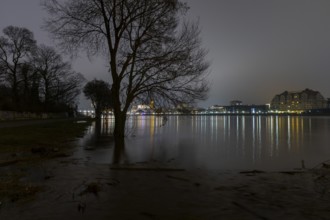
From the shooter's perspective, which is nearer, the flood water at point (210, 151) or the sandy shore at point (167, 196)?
the sandy shore at point (167, 196)

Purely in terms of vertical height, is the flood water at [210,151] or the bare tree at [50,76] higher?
the bare tree at [50,76]

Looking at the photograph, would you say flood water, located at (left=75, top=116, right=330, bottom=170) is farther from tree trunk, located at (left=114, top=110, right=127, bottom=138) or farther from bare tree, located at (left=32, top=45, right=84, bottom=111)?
bare tree, located at (left=32, top=45, right=84, bottom=111)

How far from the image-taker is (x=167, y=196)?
766cm

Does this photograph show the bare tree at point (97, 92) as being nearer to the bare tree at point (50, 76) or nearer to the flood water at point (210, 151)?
the bare tree at point (50, 76)

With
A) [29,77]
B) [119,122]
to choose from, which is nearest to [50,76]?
[29,77]

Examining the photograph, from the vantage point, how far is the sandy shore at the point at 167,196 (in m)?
6.30

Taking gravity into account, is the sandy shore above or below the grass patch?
below

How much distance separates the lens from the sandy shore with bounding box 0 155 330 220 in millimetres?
6297

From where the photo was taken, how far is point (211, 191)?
27.5 ft

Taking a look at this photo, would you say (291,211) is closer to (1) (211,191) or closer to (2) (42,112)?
(1) (211,191)

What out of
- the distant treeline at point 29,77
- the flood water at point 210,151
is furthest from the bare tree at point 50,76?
the flood water at point 210,151

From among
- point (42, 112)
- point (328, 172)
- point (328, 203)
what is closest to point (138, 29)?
point (328, 172)

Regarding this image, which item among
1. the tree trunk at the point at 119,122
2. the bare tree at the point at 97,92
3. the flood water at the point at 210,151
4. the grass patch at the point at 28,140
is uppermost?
the bare tree at the point at 97,92

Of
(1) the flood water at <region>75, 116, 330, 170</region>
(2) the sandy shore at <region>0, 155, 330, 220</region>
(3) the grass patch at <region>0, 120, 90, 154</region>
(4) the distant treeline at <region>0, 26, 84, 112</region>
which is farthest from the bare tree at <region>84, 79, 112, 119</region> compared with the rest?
(2) the sandy shore at <region>0, 155, 330, 220</region>
